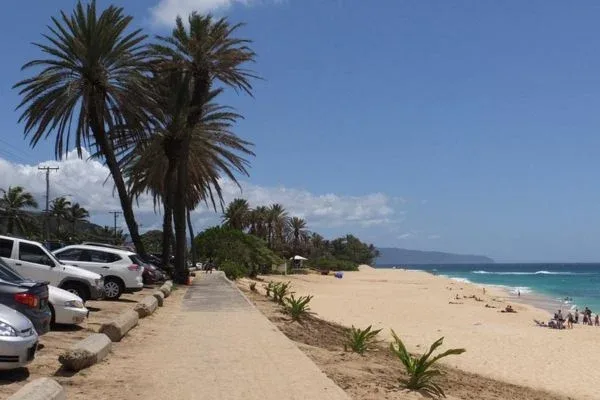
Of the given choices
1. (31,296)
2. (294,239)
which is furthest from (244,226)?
(31,296)

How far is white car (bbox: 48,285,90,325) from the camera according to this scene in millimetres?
12242

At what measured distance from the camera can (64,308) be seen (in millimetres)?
12305

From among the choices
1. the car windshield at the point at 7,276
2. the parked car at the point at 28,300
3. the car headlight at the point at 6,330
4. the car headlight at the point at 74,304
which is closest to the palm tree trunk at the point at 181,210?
the car headlight at the point at 74,304

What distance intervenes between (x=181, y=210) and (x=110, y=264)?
14.3m

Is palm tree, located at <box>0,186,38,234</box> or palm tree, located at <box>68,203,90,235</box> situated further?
palm tree, located at <box>68,203,90,235</box>

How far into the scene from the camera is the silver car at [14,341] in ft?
24.9

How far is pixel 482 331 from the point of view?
28.0m

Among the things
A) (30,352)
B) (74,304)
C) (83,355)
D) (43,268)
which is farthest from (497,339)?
(30,352)

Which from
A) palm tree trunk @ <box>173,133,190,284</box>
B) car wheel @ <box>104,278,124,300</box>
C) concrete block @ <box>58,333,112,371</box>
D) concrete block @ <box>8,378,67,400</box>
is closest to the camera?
concrete block @ <box>8,378,67,400</box>

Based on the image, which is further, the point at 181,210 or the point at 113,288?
the point at 181,210

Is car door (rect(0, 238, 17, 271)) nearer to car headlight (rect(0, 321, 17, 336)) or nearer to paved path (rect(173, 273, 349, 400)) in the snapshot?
paved path (rect(173, 273, 349, 400))

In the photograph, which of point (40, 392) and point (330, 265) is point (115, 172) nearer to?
point (40, 392)

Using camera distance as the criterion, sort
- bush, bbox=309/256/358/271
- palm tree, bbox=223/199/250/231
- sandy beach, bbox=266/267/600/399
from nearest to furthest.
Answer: sandy beach, bbox=266/267/600/399
palm tree, bbox=223/199/250/231
bush, bbox=309/256/358/271

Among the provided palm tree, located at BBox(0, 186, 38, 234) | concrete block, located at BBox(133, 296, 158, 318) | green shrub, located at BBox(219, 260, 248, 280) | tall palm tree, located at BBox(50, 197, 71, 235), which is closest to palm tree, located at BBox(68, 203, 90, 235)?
tall palm tree, located at BBox(50, 197, 71, 235)
